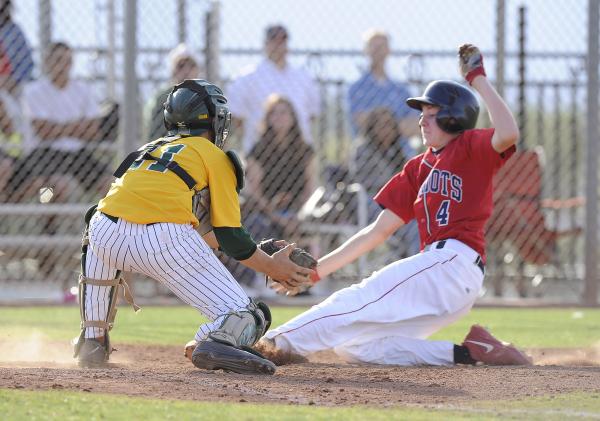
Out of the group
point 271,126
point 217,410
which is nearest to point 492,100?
point 217,410

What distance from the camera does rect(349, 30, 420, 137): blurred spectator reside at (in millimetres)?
9594

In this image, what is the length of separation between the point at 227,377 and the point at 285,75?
573cm

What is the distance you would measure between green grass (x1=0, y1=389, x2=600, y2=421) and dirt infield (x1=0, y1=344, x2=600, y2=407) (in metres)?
0.15

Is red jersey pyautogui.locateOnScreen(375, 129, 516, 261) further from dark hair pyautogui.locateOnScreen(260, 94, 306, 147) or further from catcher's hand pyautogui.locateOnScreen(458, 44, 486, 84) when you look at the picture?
dark hair pyautogui.locateOnScreen(260, 94, 306, 147)

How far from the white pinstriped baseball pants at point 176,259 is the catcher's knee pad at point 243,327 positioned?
49 mm

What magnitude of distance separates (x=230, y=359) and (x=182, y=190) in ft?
2.59

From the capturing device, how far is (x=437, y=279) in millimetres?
5328

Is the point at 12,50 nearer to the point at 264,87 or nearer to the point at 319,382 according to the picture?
the point at 264,87

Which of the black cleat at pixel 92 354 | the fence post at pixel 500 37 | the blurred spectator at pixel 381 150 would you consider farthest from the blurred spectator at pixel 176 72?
the black cleat at pixel 92 354

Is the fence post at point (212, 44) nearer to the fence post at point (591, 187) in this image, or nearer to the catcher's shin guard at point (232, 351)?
the fence post at point (591, 187)

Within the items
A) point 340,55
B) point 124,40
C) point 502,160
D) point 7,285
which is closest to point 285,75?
point 340,55

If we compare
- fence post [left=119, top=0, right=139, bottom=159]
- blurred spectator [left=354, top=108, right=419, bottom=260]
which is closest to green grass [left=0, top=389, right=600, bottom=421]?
fence post [left=119, top=0, right=139, bottom=159]

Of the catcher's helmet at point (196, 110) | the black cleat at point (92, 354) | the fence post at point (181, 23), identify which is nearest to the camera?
the catcher's helmet at point (196, 110)

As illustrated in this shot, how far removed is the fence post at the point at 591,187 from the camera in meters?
9.26
